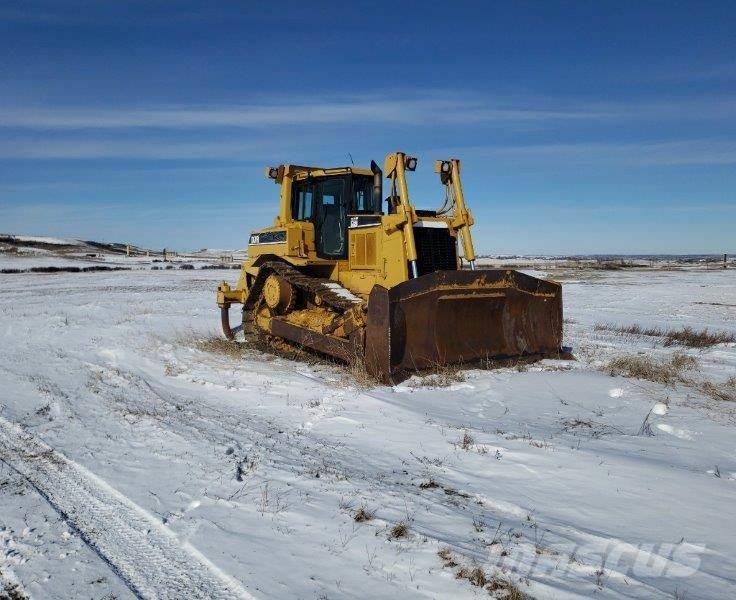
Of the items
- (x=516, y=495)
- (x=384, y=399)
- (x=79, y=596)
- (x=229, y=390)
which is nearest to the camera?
(x=79, y=596)

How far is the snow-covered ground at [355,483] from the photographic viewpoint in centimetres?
321

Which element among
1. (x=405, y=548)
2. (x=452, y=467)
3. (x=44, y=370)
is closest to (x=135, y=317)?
(x=44, y=370)

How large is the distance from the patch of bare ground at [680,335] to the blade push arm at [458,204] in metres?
4.54

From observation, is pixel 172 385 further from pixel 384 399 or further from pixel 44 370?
pixel 384 399

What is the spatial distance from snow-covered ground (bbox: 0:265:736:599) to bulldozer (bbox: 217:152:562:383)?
1.75 feet

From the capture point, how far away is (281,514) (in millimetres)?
3926

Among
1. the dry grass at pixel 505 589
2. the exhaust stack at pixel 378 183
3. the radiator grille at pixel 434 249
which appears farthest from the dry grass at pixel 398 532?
the exhaust stack at pixel 378 183

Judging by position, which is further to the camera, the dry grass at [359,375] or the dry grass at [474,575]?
the dry grass at [359,375]

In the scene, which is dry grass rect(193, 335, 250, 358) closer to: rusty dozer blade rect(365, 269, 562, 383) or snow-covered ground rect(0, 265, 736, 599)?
snow-covered ground rect(0, 265, 736, 599)

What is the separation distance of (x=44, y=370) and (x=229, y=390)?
2.87 meters

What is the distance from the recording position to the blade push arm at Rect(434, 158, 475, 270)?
9356 mm

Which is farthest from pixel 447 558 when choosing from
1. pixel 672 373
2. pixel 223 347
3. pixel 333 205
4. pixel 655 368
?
pixel 333 205
